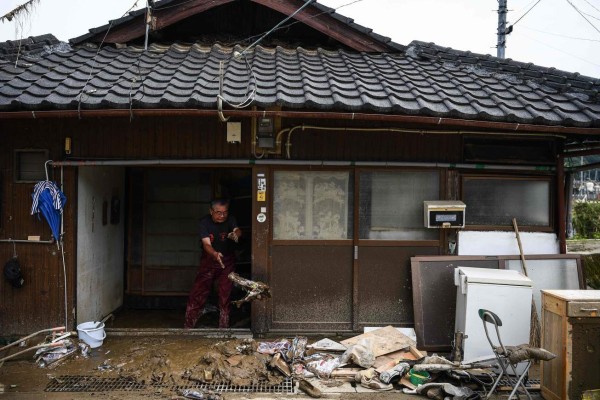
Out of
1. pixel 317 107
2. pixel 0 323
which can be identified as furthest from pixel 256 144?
pixel 0 323

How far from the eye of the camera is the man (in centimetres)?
730

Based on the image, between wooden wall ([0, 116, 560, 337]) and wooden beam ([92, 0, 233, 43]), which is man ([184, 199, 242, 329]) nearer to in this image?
wooden wall ([0, 116, 560, 337])

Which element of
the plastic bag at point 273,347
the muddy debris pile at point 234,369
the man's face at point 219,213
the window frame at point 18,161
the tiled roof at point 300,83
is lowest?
the muddy debris pile at point 234,369

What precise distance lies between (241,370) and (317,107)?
352cm

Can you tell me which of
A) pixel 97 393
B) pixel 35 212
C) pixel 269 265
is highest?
pixel 35 212

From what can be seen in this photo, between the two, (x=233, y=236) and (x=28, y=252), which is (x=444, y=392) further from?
(x=28, y=252)

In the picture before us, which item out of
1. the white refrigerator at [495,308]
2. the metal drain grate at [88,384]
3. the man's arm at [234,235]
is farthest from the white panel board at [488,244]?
the metal drain grate at [88,384]

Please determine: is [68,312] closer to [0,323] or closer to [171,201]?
[0,323]

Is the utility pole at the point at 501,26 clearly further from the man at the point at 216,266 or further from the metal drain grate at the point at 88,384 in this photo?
the metal drain grate at the point at 88,384

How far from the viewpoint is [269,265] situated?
6.82 m

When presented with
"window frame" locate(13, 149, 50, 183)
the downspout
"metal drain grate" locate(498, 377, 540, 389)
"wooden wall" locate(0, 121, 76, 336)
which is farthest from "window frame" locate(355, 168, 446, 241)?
"window frame" locate(13, 149, 50, 183)

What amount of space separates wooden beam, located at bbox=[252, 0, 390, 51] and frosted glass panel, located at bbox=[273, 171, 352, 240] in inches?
112

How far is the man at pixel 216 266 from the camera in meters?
7.30

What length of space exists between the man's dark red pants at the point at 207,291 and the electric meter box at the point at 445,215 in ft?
11.2
